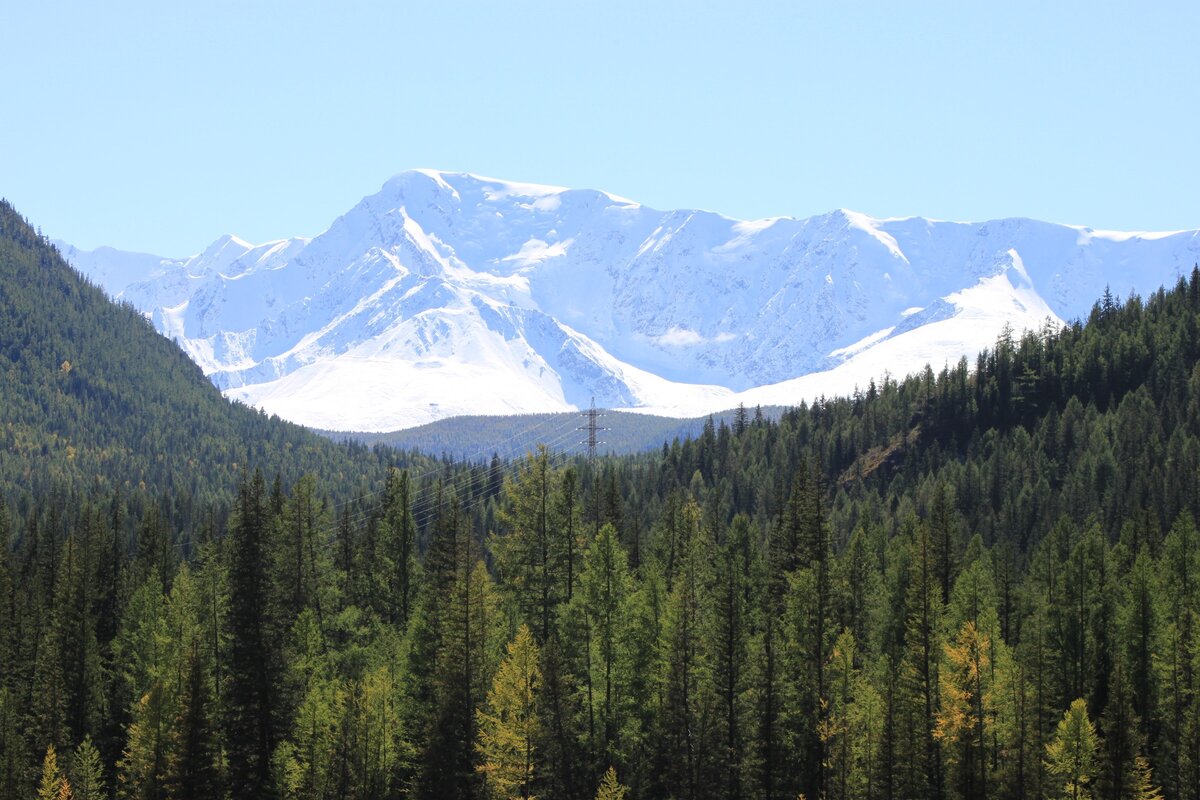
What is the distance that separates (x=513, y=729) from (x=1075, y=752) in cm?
2422

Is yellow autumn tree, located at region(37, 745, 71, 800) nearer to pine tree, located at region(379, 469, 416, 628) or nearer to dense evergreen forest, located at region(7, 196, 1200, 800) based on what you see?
dense evergreen forest, located at region(7, 196, 1200, 800)

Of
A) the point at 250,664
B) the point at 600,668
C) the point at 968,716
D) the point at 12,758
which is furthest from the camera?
the point at 12,758

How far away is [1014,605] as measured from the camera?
95.4 m

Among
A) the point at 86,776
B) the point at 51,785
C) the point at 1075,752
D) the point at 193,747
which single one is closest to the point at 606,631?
the point at 193,747

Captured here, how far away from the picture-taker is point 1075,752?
67.1m

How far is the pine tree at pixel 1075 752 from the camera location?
66.8 meters

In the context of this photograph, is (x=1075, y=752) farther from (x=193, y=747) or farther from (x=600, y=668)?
(x=193, y=747)

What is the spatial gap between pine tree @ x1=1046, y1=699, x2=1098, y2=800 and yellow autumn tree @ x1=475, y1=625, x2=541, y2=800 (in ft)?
74.1

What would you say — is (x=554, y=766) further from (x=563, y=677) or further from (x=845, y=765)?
(x=845, y=765)


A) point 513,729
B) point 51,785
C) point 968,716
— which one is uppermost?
point 968,716

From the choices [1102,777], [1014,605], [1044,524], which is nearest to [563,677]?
[1102,777]

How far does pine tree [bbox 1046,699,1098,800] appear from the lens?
6675 cm

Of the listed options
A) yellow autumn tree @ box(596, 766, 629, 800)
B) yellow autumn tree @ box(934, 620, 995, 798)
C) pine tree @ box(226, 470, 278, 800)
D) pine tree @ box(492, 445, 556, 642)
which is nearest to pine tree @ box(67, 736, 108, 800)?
pine tree @ box(226, 470, 278, 800)

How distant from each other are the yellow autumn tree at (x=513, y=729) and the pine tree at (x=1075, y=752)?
74.1 feet
